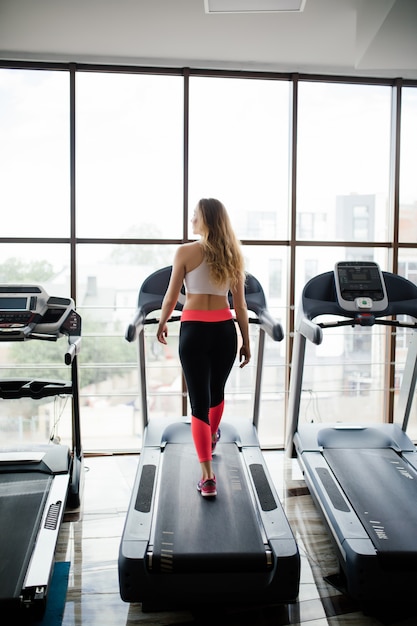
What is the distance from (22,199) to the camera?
13.1ft

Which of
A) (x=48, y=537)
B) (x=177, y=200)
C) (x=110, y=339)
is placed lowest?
(x=48, y=537)

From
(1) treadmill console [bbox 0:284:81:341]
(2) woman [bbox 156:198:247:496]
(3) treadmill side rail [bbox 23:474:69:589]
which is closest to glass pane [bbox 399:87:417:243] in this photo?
(2) woman [bbox 156:198:247:496]

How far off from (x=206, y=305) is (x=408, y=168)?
272cm

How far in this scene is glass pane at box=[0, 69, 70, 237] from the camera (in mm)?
3953

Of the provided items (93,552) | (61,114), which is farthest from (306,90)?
Result: (93,552)

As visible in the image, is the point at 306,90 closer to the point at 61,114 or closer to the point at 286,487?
the point at 61,114

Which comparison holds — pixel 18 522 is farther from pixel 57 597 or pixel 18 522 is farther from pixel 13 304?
pixel 13 304

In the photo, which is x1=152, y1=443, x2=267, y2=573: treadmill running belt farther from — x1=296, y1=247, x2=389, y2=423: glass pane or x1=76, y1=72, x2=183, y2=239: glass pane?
x1=76, y1=72, x2=183, y2=239: glass pane

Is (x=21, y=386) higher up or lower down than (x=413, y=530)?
higher up

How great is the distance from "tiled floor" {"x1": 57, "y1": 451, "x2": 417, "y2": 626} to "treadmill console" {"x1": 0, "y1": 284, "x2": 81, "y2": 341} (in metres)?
1.09

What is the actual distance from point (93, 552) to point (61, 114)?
10.2ft

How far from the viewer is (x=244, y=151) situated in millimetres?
4203

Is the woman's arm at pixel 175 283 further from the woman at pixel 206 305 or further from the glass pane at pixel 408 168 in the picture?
the glass pane at pixel 408 168

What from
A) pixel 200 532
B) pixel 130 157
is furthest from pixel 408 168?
pixel 200 532
